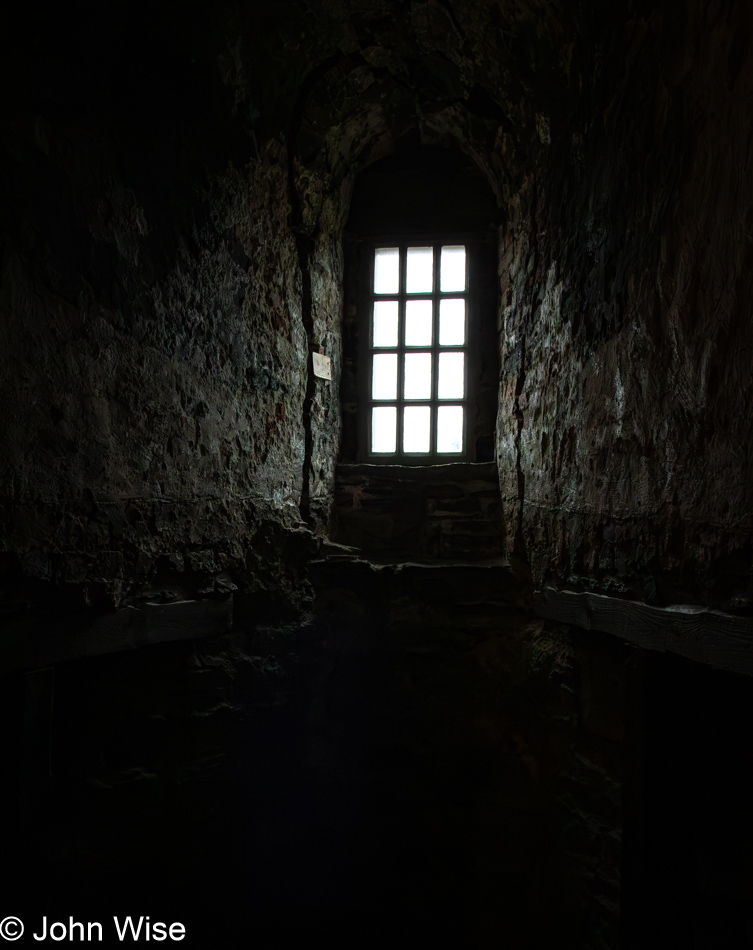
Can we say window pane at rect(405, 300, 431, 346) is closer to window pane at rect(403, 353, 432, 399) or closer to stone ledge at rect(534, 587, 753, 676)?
window pane at rect(403, 353, 432, 399)

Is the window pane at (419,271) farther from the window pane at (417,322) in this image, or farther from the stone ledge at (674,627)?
the stone ledge at (674,627)

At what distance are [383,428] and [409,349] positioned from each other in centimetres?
49

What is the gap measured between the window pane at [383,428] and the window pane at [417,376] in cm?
14

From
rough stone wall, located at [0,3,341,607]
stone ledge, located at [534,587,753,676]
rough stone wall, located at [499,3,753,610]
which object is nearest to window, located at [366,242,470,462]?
rough stone wall, located at [0,3,341,607]

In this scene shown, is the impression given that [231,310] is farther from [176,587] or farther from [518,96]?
[518,96]

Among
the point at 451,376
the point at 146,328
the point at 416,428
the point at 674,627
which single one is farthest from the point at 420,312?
the point at 674,627

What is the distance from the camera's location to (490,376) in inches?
142

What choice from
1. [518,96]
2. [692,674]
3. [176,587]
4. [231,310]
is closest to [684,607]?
[692,674]

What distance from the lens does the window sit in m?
3.68

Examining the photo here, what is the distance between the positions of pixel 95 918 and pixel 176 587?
43.9 inches

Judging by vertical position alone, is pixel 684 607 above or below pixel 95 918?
above

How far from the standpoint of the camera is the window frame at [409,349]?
3.65 metres

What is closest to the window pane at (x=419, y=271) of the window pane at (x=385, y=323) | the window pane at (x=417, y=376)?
the window pane at (x=385, y=323)

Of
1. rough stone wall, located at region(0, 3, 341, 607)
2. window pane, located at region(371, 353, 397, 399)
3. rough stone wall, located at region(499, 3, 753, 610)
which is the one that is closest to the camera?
rough stone wall, located at region(499, 3, 753, 610)
